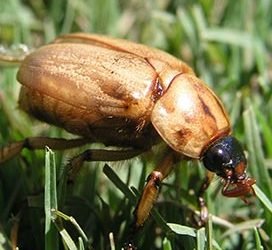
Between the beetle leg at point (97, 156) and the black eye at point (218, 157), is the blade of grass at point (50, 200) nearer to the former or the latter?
the beetle leg at point (97, 156)

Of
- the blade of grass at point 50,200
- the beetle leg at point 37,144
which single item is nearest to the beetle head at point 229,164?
the beetle leg at point 37,144

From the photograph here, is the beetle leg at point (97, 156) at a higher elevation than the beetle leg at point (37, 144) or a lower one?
lower

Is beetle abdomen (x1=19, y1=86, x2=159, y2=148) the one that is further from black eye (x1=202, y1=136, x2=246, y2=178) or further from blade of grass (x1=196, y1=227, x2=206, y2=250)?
blade of grass (x1=196, y1=227, x2=206, y2=250)

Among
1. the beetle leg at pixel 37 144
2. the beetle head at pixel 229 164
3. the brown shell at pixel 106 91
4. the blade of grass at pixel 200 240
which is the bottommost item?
the blade of grass at pixel 200 240

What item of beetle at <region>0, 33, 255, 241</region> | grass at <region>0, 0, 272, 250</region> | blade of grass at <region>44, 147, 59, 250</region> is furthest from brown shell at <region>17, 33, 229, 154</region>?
blade of grass at <region>44, 147, 59, 250</region>

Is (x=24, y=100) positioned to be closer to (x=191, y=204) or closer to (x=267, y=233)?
(x=191, y=204)

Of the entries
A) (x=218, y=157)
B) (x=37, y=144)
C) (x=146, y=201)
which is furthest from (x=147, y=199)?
(x=37, y=144)
